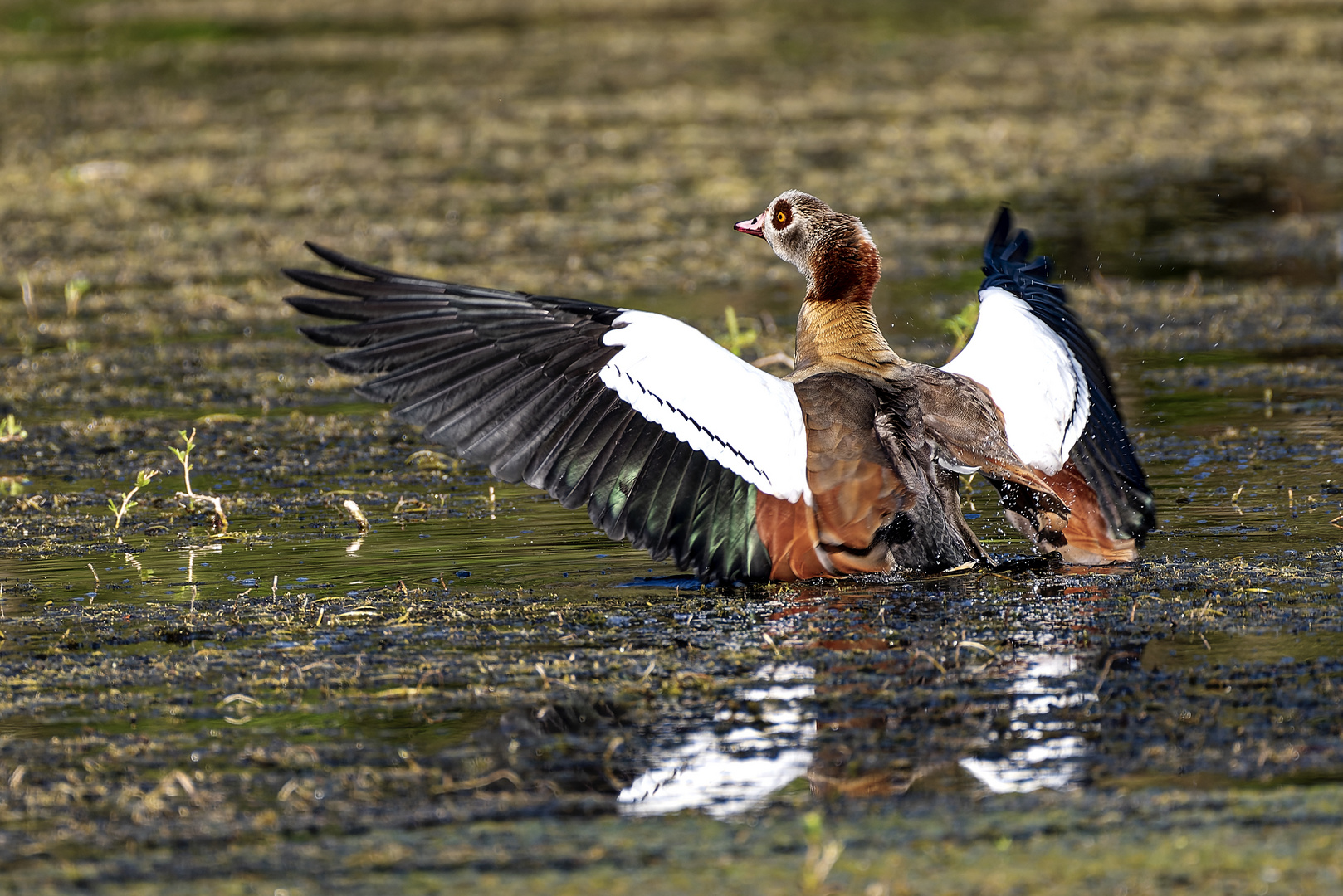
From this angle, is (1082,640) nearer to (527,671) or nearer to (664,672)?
(664,672)

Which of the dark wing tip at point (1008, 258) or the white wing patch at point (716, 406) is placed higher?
the dark wing tip at point (1008, 258)

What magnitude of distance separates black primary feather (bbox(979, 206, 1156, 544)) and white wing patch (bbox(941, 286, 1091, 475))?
0.27 feet

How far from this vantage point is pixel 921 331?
9.98 m

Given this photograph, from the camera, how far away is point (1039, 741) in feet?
13.6

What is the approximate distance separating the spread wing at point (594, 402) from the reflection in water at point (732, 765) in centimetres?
105

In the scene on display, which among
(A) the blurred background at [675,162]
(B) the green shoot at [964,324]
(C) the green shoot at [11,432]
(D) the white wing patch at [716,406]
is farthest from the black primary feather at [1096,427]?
(C) the green shoot at [11,432]

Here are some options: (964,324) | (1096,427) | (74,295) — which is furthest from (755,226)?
(74,295)

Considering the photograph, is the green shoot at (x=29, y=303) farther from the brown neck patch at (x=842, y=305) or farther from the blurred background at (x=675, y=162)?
the brown neck patch at (x=842, y=305)

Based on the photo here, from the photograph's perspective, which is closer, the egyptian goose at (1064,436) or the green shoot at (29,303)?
the egyptian goose at (1064,436)

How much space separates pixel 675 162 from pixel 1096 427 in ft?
34.5

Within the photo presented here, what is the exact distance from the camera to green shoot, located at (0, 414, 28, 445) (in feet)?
26.2

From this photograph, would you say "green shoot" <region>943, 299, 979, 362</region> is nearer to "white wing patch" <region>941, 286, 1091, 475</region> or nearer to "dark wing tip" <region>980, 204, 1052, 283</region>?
"dark wing tip" <region>980, 204, 1052, 283</region>

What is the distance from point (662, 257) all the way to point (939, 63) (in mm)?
10974

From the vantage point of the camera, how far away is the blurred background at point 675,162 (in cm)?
1117
